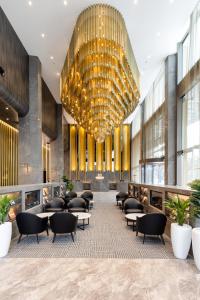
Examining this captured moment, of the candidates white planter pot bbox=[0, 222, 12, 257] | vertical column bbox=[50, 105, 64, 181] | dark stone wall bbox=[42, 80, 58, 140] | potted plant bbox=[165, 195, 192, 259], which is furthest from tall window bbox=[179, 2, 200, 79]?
vertical column bbox=[50, 105, 64, 181]

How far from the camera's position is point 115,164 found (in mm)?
22594

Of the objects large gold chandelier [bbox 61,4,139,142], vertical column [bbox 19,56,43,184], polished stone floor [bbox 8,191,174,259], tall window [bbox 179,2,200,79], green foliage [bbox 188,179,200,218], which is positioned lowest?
polished stone floor [bbox 8,191,174,259]

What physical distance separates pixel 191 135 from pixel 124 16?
5.23 metres

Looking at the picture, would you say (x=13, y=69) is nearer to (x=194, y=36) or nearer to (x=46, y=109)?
(x=46, y=109)

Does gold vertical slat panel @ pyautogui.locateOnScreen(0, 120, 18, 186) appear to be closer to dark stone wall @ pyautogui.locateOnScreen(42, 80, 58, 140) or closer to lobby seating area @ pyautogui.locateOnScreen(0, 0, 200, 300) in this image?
lobby seating area @ pyautogui.locateOnScreen(0, 0, 200, 300)

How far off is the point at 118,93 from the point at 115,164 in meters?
15.7

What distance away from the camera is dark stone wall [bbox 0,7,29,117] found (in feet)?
23.3

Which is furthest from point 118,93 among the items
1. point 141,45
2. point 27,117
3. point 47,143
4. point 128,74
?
point 47,143

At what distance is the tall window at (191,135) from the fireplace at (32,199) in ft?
20.2

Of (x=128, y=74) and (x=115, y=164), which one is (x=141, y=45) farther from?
(x=115, y=164)

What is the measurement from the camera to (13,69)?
7973 millimetres

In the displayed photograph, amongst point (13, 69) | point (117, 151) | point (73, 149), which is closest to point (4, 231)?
point (13, 69)

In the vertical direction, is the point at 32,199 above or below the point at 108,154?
below

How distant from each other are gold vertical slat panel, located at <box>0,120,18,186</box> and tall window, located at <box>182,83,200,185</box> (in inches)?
332
